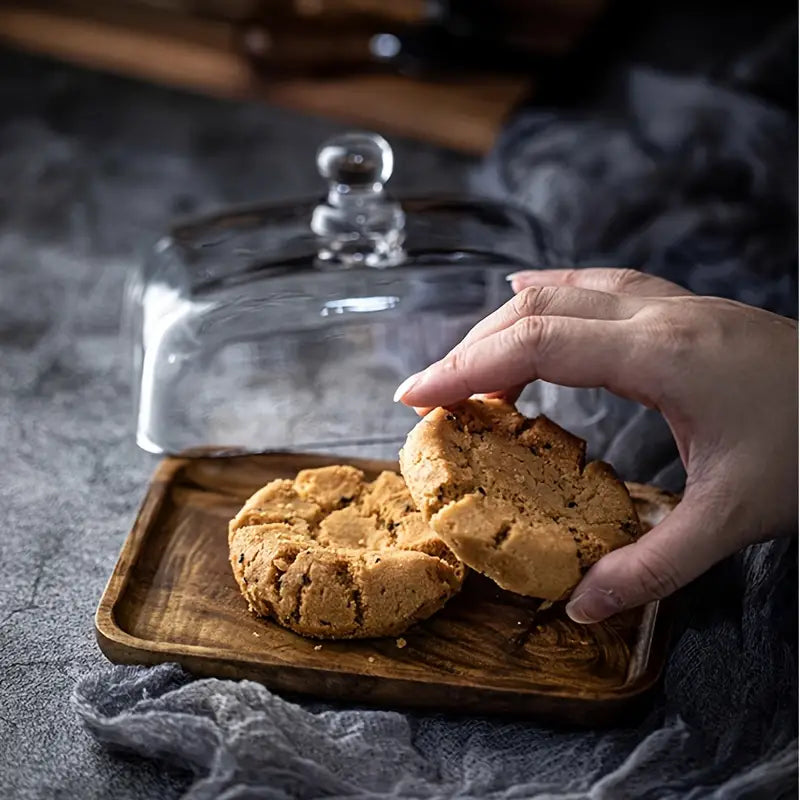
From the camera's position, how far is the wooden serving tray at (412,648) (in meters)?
1.02

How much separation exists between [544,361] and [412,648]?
26cm

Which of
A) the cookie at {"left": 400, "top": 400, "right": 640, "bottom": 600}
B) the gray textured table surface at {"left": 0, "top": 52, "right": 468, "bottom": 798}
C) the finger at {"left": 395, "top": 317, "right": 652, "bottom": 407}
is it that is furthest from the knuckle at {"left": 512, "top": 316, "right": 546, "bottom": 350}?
the gray textured table surface at {"left": 0, "top": 52, "right": 468, "bottom": 798}

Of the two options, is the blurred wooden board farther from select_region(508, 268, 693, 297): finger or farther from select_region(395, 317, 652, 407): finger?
select_region(395, 317, 652, 407): finger

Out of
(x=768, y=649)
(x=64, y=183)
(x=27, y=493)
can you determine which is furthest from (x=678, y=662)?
(x=64, y=183)

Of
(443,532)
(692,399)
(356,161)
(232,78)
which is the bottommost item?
(443,532)

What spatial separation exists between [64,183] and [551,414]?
3.39 feet

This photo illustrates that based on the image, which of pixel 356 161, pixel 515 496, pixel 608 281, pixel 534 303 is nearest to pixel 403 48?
pixel 356 161

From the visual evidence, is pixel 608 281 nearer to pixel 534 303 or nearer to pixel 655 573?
pixel 534 303

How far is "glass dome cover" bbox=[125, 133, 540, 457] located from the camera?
1.37 metres

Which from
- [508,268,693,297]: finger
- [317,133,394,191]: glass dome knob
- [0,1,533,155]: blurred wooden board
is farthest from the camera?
[0,1,533,155]: blurred wooden board

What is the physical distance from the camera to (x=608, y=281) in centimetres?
123

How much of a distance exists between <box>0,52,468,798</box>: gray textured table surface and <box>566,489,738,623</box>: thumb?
1.20ft

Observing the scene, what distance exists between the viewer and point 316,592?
1.05 m

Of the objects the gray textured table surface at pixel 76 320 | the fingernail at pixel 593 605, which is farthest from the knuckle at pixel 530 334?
the gray textured table surface at pixel 76 320
